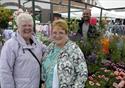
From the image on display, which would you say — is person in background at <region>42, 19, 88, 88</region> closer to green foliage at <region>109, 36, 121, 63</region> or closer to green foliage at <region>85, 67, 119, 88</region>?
green foliage at <region>85, 67, 119, 88</region>

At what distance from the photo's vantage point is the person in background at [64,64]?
3344 millimetres

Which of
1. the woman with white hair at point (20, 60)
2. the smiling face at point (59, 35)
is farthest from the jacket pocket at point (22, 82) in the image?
the smiling face at point (59, 35)

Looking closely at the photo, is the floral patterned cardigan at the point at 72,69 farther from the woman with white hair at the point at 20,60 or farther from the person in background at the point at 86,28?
the person in background at the point at 86,28

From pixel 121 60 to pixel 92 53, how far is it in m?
0.65

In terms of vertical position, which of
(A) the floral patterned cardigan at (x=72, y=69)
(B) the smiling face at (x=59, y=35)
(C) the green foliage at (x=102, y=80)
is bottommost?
(C) the green foliage at (x=102, y=80)

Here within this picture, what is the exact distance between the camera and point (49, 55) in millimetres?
3562

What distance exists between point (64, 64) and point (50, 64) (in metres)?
0.20

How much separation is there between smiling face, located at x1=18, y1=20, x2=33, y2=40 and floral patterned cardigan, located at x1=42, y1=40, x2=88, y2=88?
17.2 inches

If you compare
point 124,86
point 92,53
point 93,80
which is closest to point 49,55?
point 124,86

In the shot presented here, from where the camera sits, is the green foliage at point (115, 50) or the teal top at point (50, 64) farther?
the green foliage at point (115, 50)

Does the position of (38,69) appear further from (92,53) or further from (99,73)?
(92,53)

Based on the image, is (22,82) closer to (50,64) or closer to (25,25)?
(50,64)

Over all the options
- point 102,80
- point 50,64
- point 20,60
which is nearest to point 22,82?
point 20,60

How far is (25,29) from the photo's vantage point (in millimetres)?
3486
